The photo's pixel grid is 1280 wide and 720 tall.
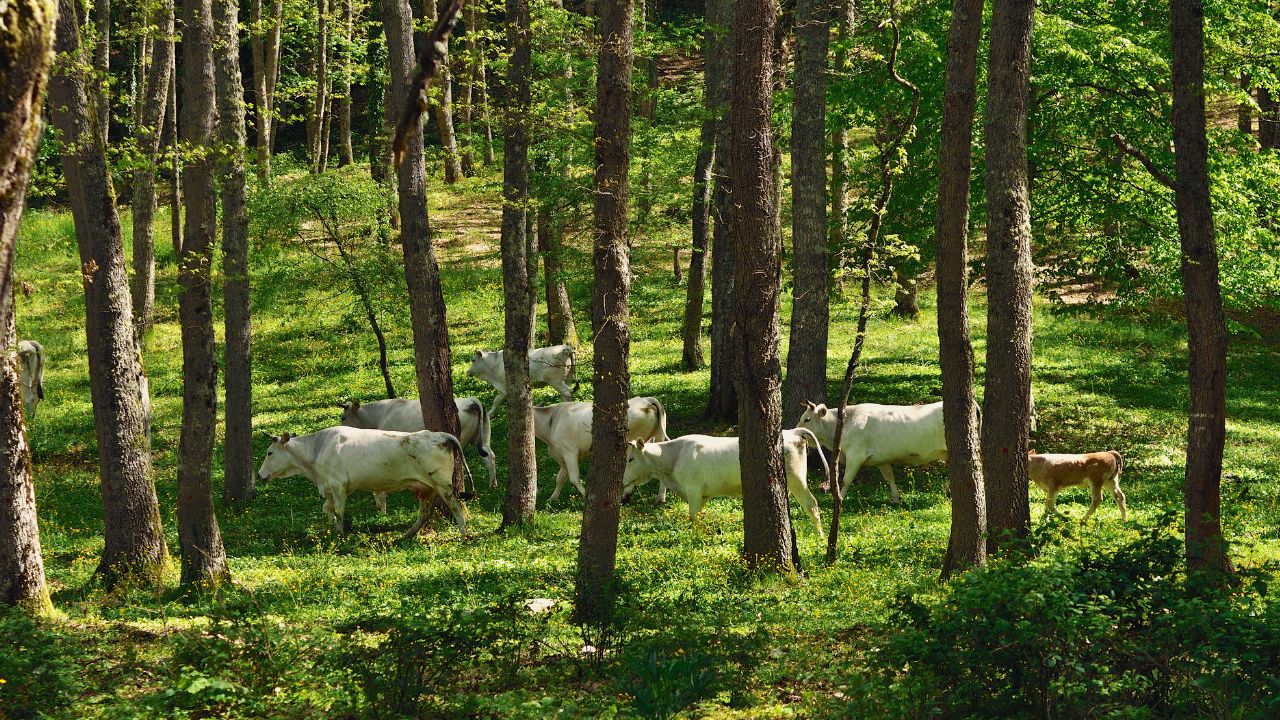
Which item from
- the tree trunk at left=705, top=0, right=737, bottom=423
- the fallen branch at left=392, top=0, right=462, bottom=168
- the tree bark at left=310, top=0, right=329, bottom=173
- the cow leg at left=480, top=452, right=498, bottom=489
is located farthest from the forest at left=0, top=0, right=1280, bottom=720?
the tree bark at left=310, top=0, right=329, bottom=173

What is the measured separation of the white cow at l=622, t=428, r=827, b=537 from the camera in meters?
16.3

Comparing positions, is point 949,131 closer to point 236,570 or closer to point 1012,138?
point 1012,138

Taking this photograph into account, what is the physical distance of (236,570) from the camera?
14.9 metres

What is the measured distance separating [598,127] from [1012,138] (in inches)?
174

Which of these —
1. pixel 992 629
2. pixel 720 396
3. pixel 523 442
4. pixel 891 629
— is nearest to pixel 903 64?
pixel 720 396

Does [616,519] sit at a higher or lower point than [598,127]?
lower

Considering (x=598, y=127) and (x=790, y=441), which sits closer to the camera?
→ (x=598, y=127)

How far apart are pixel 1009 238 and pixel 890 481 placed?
7609 mm

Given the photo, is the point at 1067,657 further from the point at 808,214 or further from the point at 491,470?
the point at 491,470

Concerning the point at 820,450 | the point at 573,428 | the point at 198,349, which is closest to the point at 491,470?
the point at 573,428

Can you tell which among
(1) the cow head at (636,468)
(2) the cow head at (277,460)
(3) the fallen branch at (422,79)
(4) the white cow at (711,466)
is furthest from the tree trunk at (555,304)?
(3) the fallen branch at (422,79)

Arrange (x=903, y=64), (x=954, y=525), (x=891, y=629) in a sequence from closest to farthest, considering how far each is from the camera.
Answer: (x=891, y=629), (x=954, y=525), (x=903, y=64)

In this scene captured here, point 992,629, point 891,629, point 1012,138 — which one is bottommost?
point 891,629

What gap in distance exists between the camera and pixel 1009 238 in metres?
11.9
